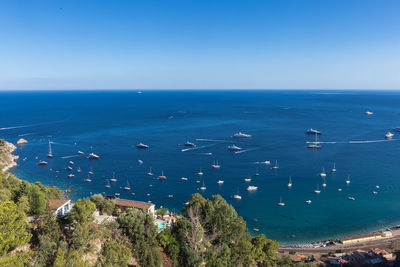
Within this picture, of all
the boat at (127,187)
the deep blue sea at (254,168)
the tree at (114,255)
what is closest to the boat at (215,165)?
the deep blue sea at (254,168)

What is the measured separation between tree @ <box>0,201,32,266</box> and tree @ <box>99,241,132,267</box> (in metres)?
6.60

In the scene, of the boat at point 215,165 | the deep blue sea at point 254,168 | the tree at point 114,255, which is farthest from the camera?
the boat at point 215,165

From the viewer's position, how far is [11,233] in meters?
19.5

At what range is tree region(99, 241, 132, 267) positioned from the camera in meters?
24.0

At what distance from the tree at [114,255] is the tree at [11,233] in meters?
6.60

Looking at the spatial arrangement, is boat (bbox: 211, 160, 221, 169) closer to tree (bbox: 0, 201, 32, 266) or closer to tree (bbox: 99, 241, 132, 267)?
tree (bbox: 99, 241, 132, 267)

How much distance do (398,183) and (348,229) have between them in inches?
1189

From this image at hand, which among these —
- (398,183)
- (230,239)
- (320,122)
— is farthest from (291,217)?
(320,122)

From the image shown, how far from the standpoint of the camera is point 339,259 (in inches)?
1499

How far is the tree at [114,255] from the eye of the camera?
2400cm

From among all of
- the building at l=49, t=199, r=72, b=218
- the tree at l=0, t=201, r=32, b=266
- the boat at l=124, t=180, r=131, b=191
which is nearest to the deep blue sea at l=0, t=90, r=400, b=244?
the boat at l=124, t=180, r=131, b=191

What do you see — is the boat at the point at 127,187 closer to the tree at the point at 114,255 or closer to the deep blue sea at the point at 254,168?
the deep blue sea at the point at 254,168

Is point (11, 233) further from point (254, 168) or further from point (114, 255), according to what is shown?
point (254, 168)

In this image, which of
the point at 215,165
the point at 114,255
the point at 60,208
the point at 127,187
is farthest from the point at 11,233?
the point at 215,165
